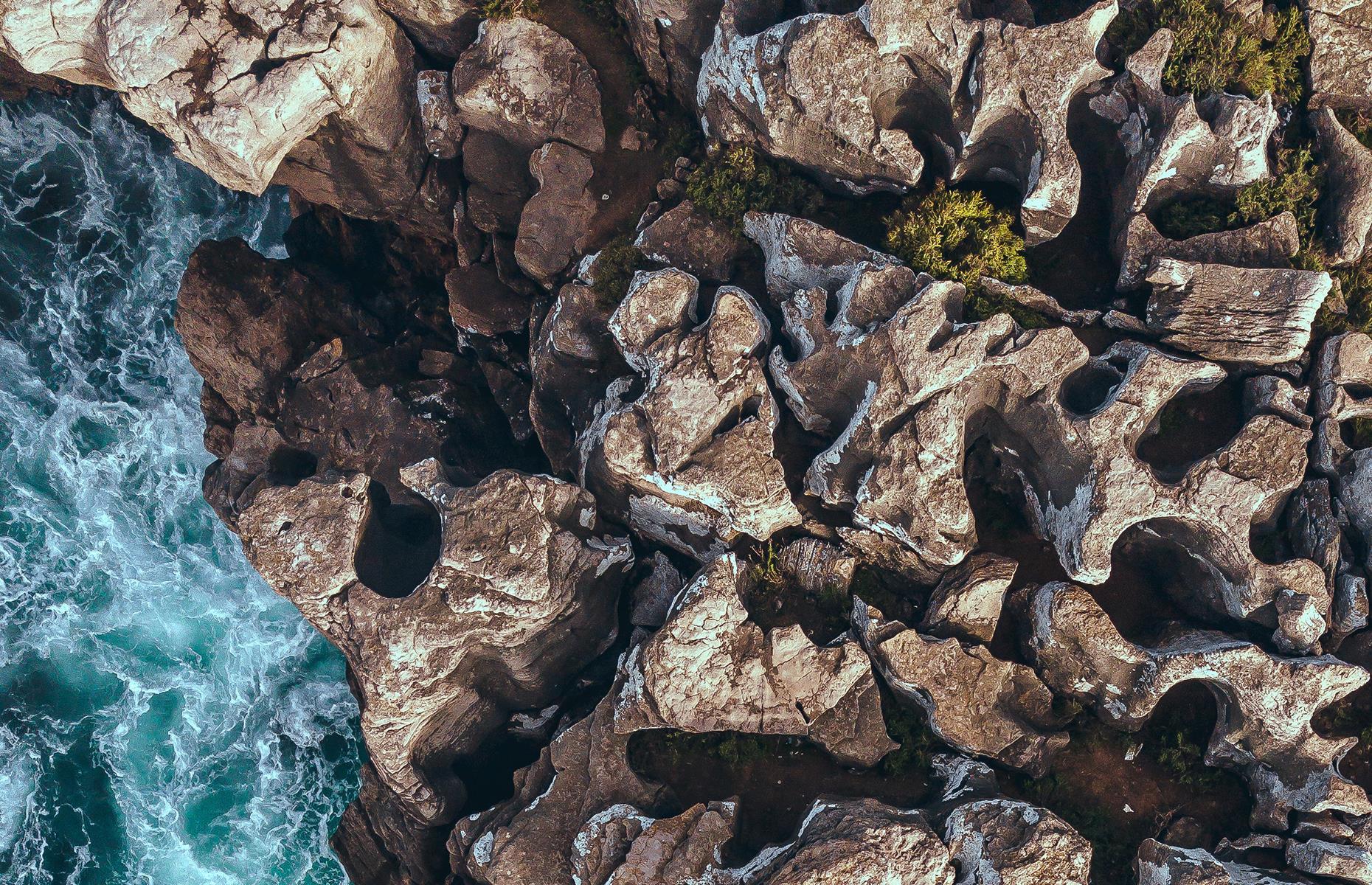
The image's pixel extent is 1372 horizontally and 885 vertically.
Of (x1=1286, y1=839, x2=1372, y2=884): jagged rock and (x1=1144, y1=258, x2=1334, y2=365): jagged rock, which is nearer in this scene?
(x1=1286, y1=839, x2=1372, y2=884): jagged rock

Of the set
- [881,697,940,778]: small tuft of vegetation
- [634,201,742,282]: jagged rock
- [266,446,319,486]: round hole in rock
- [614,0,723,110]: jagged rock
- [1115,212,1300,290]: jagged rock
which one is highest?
[614,0,723,110]: jagged rock

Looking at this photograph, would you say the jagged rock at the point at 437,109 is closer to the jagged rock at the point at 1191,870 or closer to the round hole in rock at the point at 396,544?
the round hole in rock at the point at 396,544

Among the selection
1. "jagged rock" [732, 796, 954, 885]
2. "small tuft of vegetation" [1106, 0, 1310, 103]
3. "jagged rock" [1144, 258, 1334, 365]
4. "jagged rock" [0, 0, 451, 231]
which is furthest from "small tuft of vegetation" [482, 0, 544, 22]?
"jagged rock" [732, 796, 954, 885]

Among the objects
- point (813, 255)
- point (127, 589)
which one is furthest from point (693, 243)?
point (127, 589)

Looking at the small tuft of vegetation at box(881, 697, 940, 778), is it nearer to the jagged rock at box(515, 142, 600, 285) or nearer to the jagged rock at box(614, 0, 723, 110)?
the jagged rock at box(515, 142, 600, 285)

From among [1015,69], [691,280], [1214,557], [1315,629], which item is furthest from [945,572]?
[1015,69]

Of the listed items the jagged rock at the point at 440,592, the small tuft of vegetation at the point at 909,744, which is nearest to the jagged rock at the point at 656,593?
the jagged rock at the point at 440,592

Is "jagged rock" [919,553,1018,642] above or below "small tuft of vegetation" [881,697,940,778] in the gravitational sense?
above
